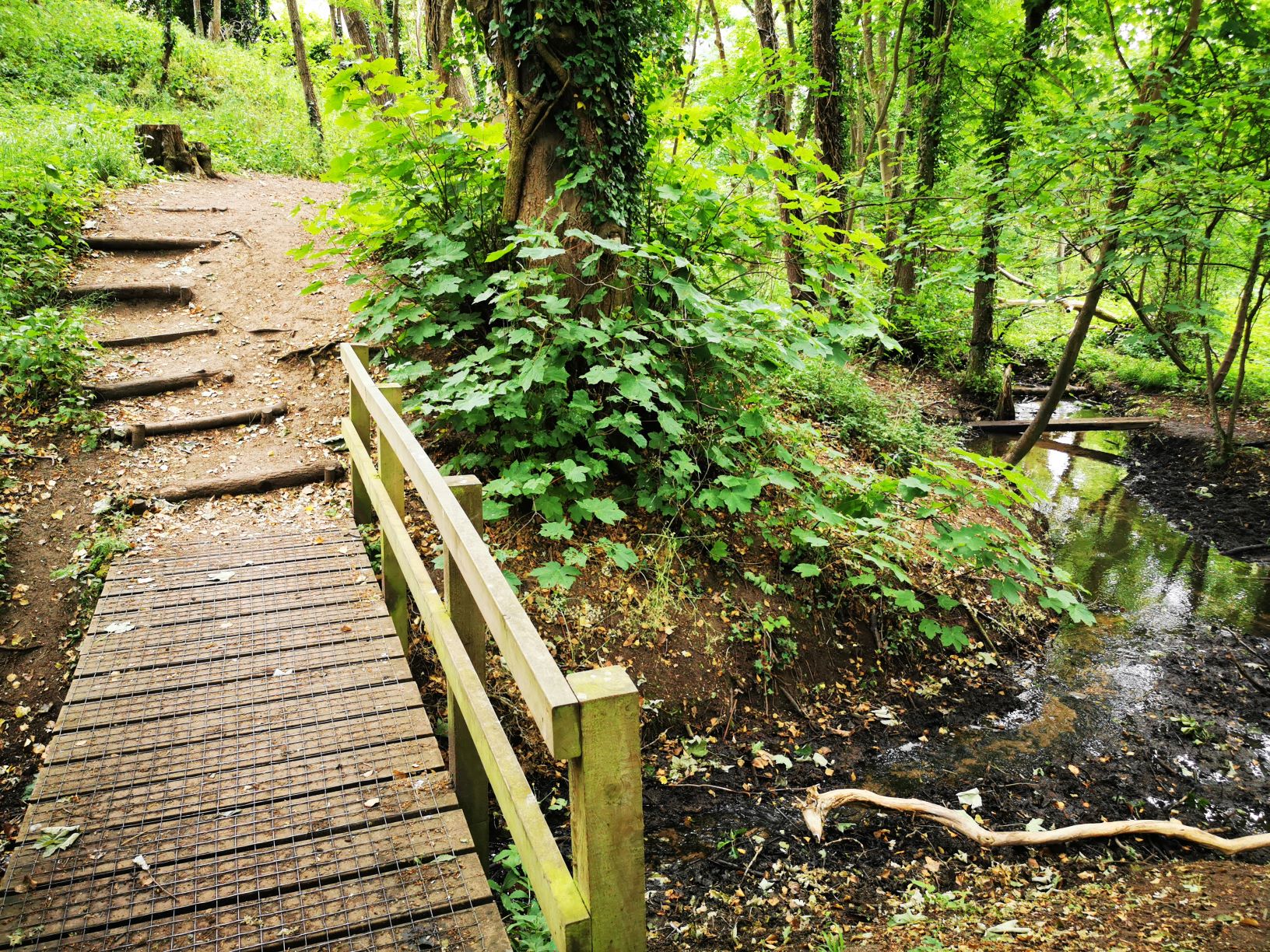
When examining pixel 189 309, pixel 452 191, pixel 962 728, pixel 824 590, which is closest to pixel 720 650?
pixel 824 590

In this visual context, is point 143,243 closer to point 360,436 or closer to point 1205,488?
point 360,436

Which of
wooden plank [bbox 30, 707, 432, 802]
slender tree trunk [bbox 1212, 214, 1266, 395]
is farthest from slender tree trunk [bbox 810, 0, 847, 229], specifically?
wooden plank [bbox 30, 707, 432, 802]

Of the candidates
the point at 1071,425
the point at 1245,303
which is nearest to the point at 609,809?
the point at 1245,303

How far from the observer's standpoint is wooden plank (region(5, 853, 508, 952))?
216cm

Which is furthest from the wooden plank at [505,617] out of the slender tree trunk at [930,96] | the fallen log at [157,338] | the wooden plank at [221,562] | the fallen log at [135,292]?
the slender tree trunk at [930,96]

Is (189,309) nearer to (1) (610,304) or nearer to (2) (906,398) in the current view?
(1) (610,304)

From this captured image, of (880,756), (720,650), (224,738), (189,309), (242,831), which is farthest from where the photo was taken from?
(189,309)

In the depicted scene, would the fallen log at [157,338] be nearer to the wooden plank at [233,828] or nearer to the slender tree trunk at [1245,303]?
the wooden plank at [233,828]

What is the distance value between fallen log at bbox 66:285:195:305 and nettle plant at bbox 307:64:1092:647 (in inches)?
136

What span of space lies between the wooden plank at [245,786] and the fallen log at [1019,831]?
7.75 ft

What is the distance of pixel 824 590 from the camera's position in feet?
18.4

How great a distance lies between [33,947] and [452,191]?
504 centimetres

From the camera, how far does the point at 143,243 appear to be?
8266mm

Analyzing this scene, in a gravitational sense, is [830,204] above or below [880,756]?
above
